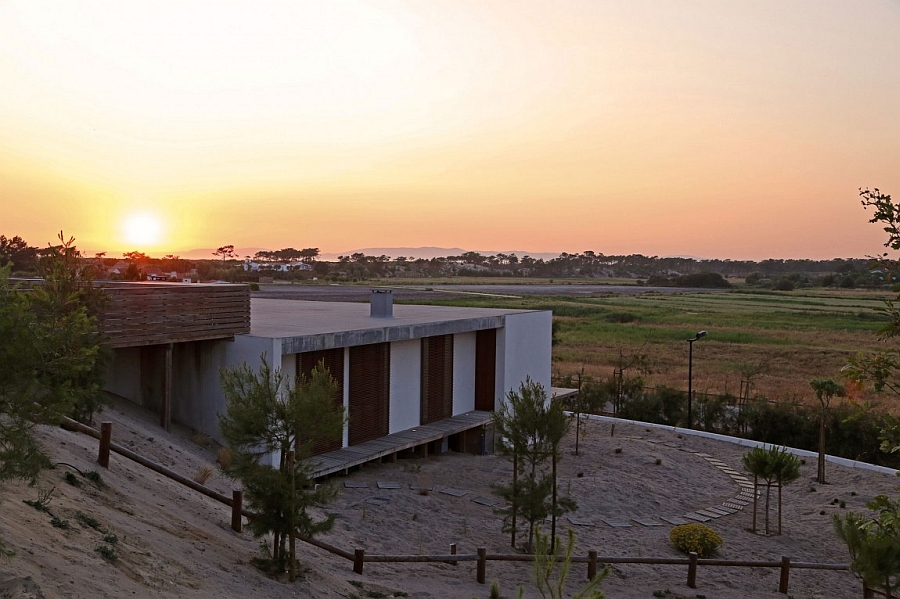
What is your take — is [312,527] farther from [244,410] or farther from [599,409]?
A: [599,409]

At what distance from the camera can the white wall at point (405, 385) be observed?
20.8 metres

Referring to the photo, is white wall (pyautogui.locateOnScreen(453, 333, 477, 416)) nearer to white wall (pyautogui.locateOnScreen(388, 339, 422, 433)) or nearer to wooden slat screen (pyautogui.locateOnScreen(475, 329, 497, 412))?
wooden slat screen (pyautogui.locateOnScreen(475, 329, 497, 412))

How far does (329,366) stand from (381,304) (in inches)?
211

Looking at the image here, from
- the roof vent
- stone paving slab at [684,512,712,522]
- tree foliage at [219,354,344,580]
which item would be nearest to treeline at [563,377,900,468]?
stone paving slab at [684,512,712,522]

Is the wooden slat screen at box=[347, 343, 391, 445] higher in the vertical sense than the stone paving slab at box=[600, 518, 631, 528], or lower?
higher

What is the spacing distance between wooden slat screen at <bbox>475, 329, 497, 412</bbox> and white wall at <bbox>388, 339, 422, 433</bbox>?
3.23m

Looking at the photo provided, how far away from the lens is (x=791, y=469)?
17641mm

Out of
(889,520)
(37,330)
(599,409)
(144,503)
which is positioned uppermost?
(37,330)

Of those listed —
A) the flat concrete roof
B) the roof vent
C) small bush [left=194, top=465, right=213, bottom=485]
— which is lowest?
small bush [left=194, top=465, right=213, bottom=485]

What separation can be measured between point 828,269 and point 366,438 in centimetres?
20111

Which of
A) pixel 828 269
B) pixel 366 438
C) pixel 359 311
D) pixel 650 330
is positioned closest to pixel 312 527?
pixel 366 438

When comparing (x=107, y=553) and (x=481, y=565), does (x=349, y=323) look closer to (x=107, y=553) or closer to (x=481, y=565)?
(x=481, y=565)

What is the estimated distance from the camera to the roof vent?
23531 mm

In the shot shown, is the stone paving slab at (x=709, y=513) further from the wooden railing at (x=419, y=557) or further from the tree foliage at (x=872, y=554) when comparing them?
the tree foliage at (x=872, y=554)
